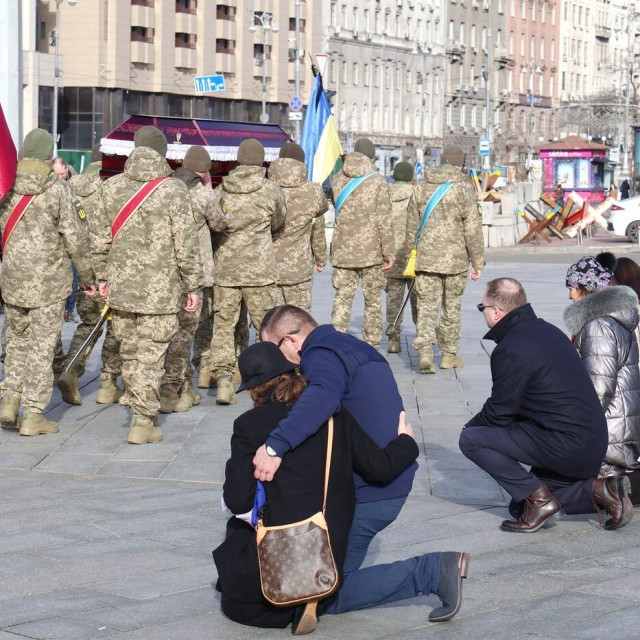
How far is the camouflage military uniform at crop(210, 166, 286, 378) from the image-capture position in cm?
1112

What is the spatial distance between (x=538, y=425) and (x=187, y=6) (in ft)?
236

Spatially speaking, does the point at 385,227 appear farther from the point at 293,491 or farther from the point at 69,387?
→ the point at 293,491

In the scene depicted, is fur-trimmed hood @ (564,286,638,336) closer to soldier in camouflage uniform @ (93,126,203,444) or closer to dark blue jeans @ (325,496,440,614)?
dark blue jeans @ (325,496,440,614)

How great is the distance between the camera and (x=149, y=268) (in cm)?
953

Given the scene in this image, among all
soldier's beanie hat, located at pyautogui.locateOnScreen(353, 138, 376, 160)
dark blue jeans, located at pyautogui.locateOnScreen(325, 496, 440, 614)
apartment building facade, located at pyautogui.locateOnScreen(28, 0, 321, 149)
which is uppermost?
apartment building facade, located at pyautogui.locateOnScreen(28, 0, 321, 149)

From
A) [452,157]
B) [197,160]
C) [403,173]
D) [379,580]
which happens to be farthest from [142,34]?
[379,580]

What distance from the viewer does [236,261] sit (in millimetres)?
11125

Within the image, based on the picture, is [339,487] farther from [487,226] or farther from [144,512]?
[487,226]

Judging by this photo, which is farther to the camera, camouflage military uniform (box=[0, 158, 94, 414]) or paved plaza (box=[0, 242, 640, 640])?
camouflage military uniform (box=[0, 158, 94, 414])

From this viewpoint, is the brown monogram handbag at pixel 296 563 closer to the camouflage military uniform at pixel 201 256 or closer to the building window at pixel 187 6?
the camouflage military uniform at pixel 201 256

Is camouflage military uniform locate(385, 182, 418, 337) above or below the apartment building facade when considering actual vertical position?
below

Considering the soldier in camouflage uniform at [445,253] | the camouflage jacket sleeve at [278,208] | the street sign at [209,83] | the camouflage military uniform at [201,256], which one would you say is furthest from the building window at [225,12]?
the camouflage military uniform at [201,256]

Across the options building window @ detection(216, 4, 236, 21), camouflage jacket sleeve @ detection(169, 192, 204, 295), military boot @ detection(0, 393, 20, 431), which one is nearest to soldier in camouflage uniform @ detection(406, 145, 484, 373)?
camouflage jacket sleeve @ detection(169, 192, 204, 295)

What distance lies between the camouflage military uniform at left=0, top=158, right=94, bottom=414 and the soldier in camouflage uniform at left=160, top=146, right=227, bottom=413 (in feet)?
3.01
